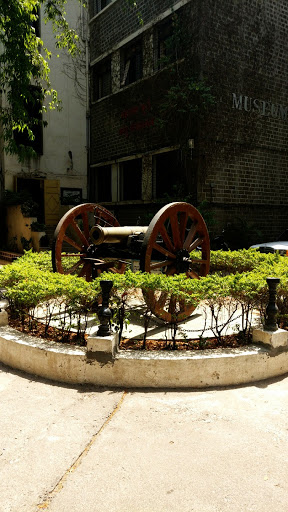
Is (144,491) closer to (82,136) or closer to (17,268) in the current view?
(17,268)

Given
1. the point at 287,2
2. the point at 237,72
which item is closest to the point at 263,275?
the point at 237,72

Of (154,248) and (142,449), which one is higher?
(154,248)

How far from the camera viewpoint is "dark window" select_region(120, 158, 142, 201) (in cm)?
1368

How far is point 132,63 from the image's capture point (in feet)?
45.5

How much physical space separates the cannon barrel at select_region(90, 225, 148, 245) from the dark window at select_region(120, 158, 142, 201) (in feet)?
27.0

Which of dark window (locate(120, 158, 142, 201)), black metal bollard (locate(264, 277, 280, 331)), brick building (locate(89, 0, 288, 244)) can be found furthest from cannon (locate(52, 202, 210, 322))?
dark window (locate(120, 158, 142, 201))

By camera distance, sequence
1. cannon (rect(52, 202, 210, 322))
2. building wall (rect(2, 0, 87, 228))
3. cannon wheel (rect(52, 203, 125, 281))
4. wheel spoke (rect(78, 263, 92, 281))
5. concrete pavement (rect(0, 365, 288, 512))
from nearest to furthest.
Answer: concrete pavement (rect(0, 365, 288, 512))
cannon (rect(52, 202, 210, 322))
cannon wheel (rect(52, 203, 125, 281))
wheel spoke (rect(78, 263, 92, 281))
building wall (rect(2, 0, 87, 228))

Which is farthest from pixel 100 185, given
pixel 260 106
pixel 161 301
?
pixel 161 301

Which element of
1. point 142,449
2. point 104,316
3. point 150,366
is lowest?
point 142,449

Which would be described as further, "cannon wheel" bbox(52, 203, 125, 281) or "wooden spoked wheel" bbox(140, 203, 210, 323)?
"cannon wheel" bbox(52, 203, 125, 281)

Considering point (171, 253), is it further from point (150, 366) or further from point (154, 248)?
point (150, 366)

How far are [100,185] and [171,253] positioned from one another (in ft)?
38.2

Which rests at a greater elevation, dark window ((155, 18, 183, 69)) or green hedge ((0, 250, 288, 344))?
dark window ((155, 18, 183, 69))

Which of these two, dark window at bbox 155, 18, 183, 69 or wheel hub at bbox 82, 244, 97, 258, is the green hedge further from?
dark window at bbox 155, 18, 183, 69
